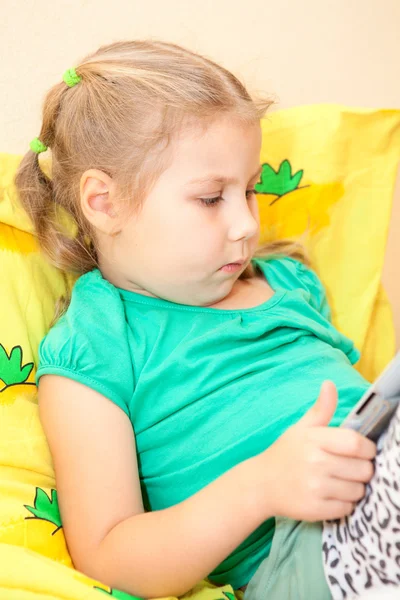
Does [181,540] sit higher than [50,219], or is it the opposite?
[50,219]

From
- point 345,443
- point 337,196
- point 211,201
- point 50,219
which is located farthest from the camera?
point 337,196

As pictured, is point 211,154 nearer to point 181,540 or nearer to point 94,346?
point 94,346

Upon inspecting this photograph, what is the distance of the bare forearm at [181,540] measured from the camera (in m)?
0.67

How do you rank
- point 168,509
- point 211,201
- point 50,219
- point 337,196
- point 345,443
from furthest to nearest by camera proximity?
point 337,196 < point 50,219 < point 211,201 < point 168,509 < point 345,443

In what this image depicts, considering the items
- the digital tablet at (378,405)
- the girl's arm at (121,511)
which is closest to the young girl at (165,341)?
the girl's arm at (121,511)

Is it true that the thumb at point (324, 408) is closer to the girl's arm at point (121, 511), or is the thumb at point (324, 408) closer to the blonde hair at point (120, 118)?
the girl's arm at point (121, 511)

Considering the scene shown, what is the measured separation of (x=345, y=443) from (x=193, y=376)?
280 mm

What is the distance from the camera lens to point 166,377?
2.72 feet

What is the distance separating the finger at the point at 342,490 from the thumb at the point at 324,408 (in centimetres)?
5

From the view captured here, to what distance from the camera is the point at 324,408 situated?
613mm

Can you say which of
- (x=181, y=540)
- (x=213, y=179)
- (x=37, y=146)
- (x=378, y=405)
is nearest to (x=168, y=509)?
(x=181, y=540)

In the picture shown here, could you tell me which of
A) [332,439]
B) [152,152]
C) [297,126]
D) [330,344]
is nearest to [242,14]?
[297,126]

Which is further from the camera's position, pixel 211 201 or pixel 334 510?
pixel 211 201

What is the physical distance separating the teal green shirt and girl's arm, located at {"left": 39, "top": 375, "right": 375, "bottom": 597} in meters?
0.04
